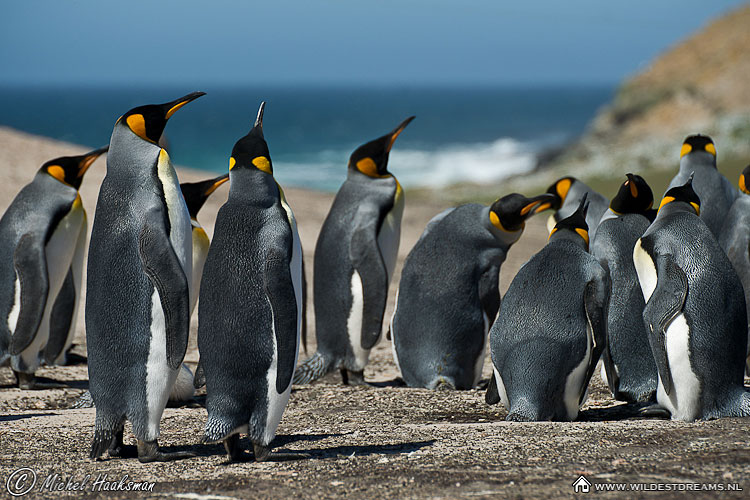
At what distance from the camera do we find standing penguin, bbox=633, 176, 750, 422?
14.6ft

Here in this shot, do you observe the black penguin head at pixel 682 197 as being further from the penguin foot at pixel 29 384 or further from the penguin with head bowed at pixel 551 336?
the penguin foot at pixel 29 384

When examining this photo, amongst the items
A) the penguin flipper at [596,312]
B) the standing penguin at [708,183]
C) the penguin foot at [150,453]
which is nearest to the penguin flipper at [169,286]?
the penguin foot at [150,453]

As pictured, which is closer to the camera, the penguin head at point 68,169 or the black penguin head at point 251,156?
the black penguin head at point 251,156

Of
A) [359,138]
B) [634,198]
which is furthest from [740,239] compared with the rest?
[359,138]

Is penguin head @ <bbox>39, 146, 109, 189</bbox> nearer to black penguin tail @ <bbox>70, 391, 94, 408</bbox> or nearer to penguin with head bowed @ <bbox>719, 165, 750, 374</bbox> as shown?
black penguin tail @ <bbox>70, 391, 94, 408</bbox>

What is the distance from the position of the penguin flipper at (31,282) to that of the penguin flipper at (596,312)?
12.0 ft

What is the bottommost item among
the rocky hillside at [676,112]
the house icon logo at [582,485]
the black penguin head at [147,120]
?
the house icon logo at [582,485]

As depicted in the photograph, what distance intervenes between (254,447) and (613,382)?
2.50 meters

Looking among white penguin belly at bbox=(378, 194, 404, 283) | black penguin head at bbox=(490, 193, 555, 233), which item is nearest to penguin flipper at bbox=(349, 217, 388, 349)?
white penguin belly at bbox=(378, 194, 404, 283)

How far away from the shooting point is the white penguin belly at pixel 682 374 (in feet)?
14.6

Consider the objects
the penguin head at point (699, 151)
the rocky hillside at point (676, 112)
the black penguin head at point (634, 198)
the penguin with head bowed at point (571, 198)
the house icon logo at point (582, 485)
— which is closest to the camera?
the house icon logo at point (582, 485)

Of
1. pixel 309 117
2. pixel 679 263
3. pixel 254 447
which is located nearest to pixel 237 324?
pixel 254 447

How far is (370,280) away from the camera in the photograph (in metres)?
6.20

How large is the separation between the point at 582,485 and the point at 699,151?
465cm
